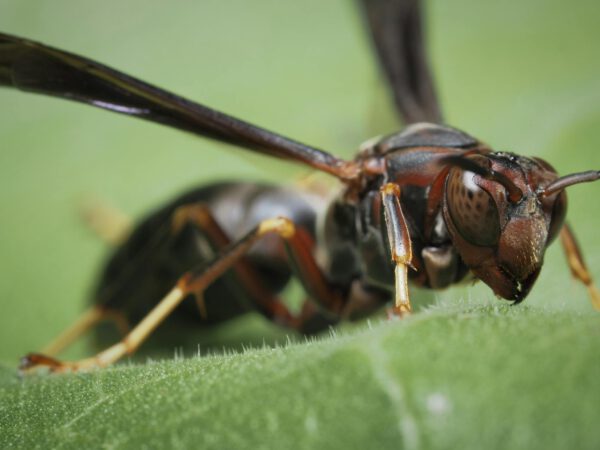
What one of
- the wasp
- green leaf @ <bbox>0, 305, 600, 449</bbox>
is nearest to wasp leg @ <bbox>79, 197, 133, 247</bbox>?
the wasp

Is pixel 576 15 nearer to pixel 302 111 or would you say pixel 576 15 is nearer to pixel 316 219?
pixel 302 111

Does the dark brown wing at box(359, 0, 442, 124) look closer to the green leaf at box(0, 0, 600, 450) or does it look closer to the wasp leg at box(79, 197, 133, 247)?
the green leaf at box(0, 0, 600, 450)

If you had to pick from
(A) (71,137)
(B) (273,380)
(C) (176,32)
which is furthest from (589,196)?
(C) (176,32)

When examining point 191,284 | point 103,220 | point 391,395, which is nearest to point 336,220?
point 191,284

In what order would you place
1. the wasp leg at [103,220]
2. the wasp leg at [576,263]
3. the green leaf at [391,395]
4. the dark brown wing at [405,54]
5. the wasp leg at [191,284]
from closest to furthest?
the green leaf at [391,395]
the wasp leg at [576,263]
the wasp leg at [191,284]
the dark brown wing at [405,54]
the wasp leg at [103,220]

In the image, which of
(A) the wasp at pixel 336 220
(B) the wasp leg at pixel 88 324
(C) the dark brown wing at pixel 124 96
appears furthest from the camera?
(B) the wasp leg at pixel 88 324

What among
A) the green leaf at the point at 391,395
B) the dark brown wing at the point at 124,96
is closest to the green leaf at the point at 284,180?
the green leaf at the point at 391,395

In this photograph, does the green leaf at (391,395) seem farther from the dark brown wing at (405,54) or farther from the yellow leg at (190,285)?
the dark brown wing at (405,54)
